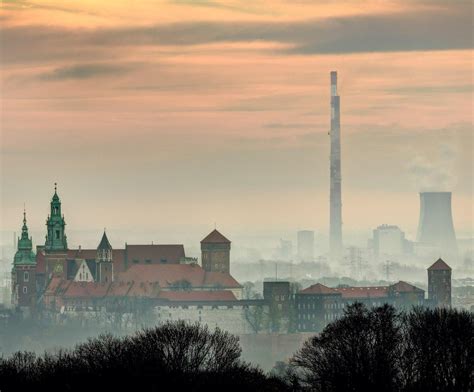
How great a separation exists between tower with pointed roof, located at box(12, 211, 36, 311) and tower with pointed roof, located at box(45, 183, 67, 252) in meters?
1.84

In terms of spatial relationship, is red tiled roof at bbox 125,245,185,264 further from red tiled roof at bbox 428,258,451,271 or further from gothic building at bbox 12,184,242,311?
red tiled roof at bbox 428,258,451,271

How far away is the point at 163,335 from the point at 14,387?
13.2m

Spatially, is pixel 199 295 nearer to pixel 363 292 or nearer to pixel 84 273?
pixel 84 273

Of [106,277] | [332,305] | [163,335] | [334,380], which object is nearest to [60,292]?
[106,277]

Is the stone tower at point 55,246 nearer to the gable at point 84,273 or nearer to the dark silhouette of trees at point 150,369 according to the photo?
the gable at point 84,273

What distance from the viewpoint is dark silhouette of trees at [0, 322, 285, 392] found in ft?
218

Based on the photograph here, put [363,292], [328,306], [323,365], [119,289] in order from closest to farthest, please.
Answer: [323,365]
[328,306]
[363,292]
[119,289]

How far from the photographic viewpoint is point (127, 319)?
154500 millimetres

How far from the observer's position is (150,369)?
68.9 metres

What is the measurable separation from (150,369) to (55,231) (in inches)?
3671

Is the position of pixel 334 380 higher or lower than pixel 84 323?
lower

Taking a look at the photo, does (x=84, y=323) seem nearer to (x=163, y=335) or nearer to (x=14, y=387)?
(x=163, y=335)

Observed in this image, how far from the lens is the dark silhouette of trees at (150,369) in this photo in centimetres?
6638

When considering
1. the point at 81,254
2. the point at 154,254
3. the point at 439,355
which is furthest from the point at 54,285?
the point at 439,355
